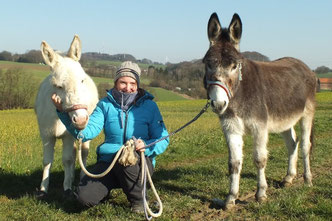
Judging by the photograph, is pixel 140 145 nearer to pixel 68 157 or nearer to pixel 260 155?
pixel 68 157

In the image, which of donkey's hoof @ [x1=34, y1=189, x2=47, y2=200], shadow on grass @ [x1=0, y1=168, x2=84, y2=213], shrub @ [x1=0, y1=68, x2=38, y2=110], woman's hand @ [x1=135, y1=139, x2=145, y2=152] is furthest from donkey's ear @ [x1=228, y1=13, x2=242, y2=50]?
shrub @ [x1=0, y1=68, x2=38, y2=110]

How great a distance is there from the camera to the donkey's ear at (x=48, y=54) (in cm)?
435

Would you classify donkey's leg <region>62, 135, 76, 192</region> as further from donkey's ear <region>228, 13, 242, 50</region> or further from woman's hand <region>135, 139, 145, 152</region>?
donkey's ear <region>228, 13, 242, 50</region>

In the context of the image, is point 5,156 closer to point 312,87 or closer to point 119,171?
point 119,171

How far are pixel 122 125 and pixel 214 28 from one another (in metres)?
1.94

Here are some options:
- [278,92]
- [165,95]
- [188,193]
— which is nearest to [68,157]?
[188,193]

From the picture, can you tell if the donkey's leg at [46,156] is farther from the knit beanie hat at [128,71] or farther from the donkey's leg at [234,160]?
the donkey's leg at [234,160]

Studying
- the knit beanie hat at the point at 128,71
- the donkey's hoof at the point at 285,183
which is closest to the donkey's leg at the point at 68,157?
the knit beanie hat at the point at 128,71

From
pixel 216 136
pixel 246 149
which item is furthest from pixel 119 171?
pixel 216 136

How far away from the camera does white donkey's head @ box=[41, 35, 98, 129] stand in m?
3.91

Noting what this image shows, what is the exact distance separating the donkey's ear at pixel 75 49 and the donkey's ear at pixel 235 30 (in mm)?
2274

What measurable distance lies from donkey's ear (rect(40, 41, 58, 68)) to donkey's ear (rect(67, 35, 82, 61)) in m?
0.37

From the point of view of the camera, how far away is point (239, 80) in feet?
14.9

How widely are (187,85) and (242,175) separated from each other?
63.3 metres
